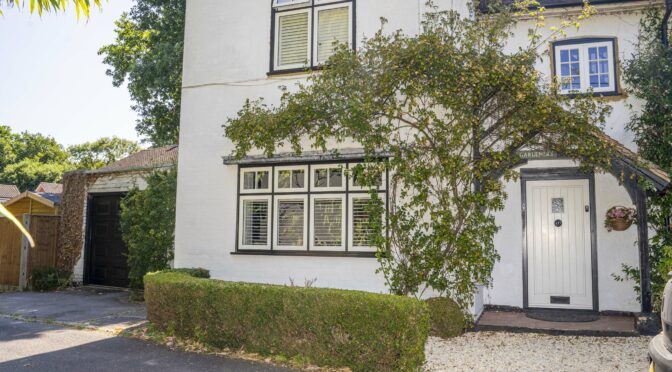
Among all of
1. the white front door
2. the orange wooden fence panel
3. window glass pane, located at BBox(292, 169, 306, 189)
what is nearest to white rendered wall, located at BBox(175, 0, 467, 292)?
window glass pane, located at BBox(292, 169, 306, 189)

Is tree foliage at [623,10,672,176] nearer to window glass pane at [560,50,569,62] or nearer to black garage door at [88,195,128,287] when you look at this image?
window glass pane at [560,50,569,62]

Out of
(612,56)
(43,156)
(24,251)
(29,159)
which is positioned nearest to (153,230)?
(24,251)

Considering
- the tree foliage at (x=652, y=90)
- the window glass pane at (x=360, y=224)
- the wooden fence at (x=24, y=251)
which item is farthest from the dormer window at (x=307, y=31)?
the wooden fence at (x=24, y=251)

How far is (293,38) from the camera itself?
955 cm

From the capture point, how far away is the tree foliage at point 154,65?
1623 centimetres

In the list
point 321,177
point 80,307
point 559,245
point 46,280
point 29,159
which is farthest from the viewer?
point 29,159

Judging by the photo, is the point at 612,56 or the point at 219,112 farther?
the point at 219,112

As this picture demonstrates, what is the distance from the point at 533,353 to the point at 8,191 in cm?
5150

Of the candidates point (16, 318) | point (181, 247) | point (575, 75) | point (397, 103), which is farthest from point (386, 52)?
point (16, 318)

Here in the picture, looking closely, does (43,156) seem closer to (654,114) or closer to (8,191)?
(8,191)

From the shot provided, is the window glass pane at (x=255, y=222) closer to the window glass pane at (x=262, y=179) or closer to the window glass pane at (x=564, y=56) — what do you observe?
the window glass pane at (x=262, y=179)

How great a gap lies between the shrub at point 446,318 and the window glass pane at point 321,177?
9.35 ft

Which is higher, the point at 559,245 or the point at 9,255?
the point at 559,245

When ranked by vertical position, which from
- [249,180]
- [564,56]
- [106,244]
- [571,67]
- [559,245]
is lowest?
[106,244]
